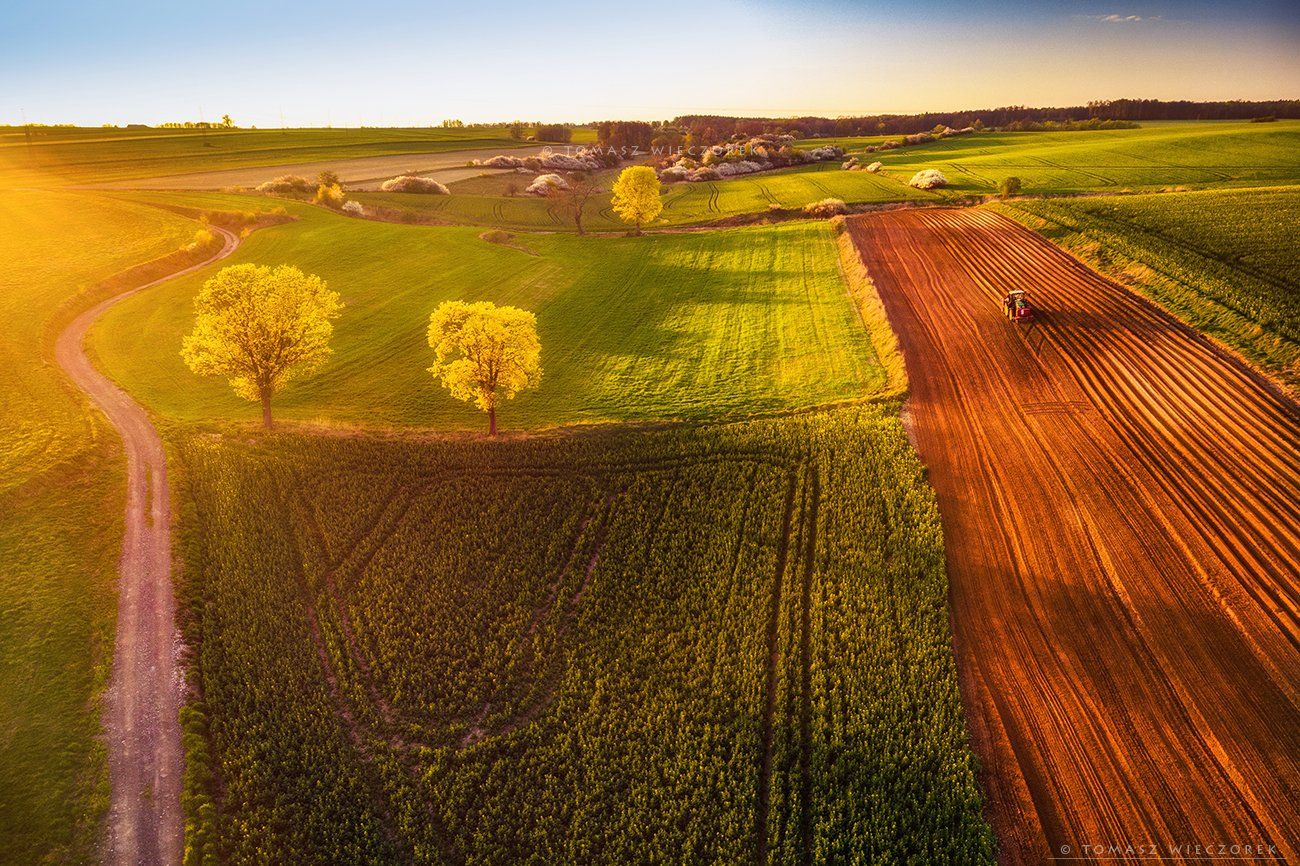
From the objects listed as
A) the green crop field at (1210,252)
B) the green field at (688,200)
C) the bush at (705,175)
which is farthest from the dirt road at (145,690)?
the bush at (705,175)

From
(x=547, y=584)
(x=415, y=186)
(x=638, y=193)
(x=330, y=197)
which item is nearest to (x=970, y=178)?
(x=638, y=193)

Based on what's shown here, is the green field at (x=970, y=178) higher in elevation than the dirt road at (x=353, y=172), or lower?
lower

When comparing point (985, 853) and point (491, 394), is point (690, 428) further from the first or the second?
point (985, 853)

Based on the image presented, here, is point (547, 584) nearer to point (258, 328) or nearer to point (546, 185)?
point (258, 328)

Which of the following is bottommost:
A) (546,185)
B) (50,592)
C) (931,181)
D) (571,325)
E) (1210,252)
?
(50,592)

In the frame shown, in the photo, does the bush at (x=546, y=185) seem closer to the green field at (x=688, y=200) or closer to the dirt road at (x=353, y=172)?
the green field at (x=688, y=200)

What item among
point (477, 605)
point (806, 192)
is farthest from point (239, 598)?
point (806, 192)

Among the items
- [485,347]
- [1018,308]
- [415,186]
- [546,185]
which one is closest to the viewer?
[485,347]
